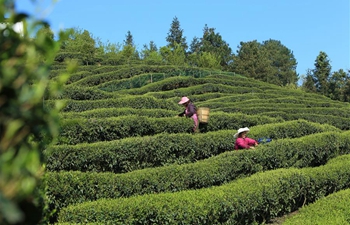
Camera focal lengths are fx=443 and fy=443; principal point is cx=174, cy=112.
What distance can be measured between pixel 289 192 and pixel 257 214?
100 cm

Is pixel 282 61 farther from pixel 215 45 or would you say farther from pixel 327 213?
pixel 327 213

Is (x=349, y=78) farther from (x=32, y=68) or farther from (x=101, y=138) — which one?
(x=32, y=68)

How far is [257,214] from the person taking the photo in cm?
848

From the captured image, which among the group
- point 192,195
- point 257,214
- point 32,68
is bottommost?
point 257,214

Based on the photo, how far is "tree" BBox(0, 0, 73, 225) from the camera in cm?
113

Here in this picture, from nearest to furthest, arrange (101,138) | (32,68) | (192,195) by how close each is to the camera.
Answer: (32,68)
(192,195)
(101,138)

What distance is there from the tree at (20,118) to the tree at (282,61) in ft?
290

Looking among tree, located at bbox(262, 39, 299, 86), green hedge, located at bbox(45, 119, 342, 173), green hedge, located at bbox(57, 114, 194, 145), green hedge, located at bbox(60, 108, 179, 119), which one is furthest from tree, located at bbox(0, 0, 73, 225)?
tree, located at bbox(262, 39, 299, 86)

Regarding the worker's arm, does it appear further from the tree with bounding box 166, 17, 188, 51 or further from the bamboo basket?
the tree with bounding box 166, 17, 188, 51

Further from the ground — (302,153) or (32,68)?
(32,68)

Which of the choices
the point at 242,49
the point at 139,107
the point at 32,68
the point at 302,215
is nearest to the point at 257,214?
the point at 302,215

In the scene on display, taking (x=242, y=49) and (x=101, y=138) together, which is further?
(x=242, y=49)

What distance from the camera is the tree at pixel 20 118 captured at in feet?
3.70

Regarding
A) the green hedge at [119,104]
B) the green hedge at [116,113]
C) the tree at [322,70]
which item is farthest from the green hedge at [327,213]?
the tree at [322,70]
